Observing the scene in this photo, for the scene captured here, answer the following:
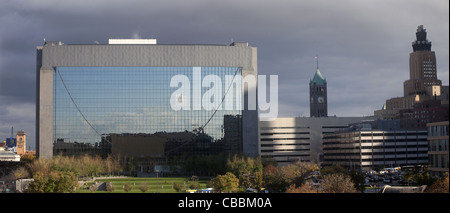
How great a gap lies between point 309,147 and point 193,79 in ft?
238

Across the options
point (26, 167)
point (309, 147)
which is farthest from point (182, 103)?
point (309, 147)

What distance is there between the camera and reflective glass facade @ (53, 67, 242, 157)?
140750 mm

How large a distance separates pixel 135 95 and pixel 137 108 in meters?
3.52

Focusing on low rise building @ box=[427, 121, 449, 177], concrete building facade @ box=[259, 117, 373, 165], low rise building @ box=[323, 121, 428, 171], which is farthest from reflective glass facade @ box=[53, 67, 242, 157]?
low rise building @ box=[427, 121, 449, 177]

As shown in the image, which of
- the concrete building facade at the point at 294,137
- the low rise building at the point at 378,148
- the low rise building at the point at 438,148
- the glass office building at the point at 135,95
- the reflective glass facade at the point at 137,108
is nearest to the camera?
the low rise building at the point at 438,148

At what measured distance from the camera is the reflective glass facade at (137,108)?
5541 inches

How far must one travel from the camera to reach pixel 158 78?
142m

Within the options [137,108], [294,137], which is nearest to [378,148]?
[294,137]

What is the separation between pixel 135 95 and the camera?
14212 cm

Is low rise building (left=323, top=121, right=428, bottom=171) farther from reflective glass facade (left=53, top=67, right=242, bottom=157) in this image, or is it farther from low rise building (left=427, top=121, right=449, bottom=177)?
low rise building (left=427, top=121, right=449, bottom=177)

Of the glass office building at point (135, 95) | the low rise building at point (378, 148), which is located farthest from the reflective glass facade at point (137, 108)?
the low rise building at point (378, 148)

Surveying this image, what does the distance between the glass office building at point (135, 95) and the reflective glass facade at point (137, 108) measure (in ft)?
0.87

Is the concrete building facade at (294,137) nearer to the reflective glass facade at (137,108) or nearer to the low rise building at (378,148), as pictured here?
the low rise building at (378,148)
